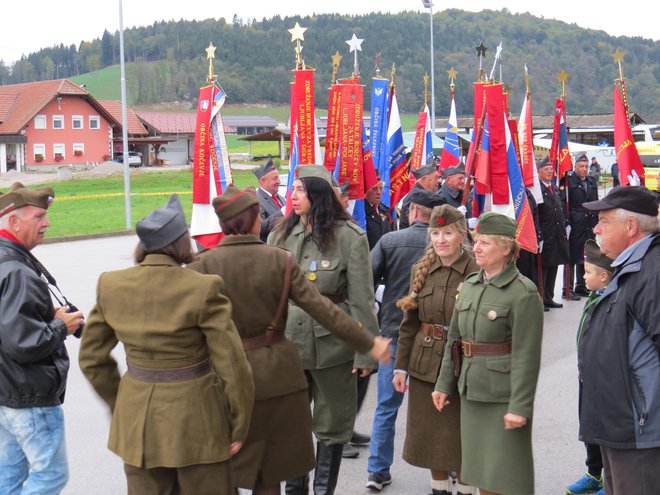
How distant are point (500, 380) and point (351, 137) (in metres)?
5.15

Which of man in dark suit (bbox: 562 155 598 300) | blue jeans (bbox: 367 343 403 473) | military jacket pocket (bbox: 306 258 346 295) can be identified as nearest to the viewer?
military jacket pocket (bbox: 306 258 346 295)

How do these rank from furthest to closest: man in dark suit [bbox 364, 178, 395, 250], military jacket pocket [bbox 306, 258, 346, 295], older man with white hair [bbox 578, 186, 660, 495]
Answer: man in dark suit [bbox 364, 178, 395, 250], military jacket pocket [bbox 306, 258, 346, 295], older man with white hair [bbox 578, 186, 660, 495]

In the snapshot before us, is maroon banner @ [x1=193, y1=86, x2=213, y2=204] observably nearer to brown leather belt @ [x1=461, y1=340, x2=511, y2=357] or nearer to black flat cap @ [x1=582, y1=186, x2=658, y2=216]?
brown leather belt @ [x1=461, y1=340, x2=511, y2=357]

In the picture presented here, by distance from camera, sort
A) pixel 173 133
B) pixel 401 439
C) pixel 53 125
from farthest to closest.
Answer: pixel 173 133 < pixel 53 125 < pixel 401 439

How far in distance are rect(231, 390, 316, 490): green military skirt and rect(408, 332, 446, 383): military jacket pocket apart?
0.93m

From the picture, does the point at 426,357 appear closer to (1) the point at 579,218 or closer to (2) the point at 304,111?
(2) the point at 304,111

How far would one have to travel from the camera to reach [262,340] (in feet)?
14.1

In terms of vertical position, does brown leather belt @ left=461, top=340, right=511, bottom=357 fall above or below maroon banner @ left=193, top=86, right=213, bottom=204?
below

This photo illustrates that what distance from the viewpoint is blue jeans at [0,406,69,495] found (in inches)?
169

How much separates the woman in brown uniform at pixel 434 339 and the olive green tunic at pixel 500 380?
0.38 metres

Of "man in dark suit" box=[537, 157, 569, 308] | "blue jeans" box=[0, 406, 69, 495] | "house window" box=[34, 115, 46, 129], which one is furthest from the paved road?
"house window" box=[34, 115, 46, 129]

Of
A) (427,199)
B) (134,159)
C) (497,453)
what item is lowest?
(134,159)

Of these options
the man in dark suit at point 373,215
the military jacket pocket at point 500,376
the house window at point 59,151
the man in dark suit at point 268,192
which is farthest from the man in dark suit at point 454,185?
the house window at point 59,151

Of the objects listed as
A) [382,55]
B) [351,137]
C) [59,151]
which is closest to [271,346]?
[351,137]
